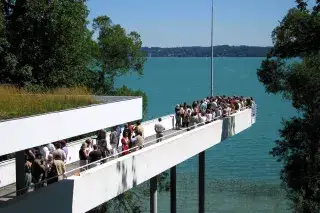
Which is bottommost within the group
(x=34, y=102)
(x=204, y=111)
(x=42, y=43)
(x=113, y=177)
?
(x=113, y=177)

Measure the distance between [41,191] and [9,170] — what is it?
311cm

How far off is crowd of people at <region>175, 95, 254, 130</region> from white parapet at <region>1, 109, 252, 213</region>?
0.42 metres

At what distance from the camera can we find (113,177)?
15375 millimetres

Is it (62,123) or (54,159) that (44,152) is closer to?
(54,159)

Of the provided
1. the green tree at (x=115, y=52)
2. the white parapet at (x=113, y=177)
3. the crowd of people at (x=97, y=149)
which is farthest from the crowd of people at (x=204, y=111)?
the green tree at (x=115, y=52)

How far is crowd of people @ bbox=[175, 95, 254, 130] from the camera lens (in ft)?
76.3

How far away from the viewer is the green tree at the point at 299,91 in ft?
65.2

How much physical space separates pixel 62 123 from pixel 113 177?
Result: 3.09 metres

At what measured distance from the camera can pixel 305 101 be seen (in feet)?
110

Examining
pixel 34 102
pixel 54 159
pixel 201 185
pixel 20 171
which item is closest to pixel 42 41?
pixel 201 185

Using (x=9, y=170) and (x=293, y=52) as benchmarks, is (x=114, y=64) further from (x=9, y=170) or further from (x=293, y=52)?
(x=9, y=170)

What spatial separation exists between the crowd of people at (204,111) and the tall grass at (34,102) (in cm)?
760

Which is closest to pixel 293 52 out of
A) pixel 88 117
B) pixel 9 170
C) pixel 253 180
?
pixel 88 117

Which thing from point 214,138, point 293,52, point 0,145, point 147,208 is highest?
point 293,52
